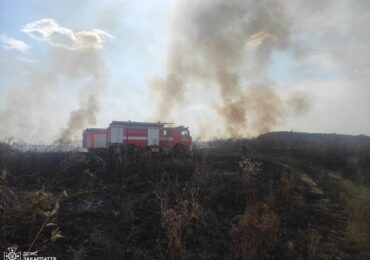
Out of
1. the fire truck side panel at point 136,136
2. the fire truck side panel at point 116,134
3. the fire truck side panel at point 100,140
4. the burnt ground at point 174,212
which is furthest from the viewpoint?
the fire truck side panel at point 100,140

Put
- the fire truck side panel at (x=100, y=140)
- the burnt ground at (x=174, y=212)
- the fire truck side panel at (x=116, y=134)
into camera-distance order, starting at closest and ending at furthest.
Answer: the burnt ground at (x=174, y=212)
the fire truck side panel at (x=116, y=134)
the fire truck side panel at (x=100, y=140)

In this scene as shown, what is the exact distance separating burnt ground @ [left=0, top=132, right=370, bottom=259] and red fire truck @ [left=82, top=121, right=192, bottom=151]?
11.2 meters

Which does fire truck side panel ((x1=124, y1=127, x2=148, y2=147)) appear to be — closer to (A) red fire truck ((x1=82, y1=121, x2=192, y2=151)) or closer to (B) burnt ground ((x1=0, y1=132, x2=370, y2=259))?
(A) red fire truck ((x1=82, y1=121, x2=192, y2=151))

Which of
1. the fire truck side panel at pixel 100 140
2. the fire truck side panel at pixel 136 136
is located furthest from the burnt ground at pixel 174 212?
the fire truck side panel at pixel 100 140

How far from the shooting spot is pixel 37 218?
7660mm

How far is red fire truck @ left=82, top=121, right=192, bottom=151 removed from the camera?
86.8 feet

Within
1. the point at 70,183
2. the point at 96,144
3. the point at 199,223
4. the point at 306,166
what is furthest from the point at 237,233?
the point at 96,144

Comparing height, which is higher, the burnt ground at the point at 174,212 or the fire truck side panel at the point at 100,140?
the fire truck side panel at the point at 100,140

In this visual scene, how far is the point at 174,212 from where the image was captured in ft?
24.6

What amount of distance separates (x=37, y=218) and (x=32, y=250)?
1.14 meters

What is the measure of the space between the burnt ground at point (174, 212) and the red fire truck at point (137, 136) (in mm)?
11209

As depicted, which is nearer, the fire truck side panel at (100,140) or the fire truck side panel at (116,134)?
the fire truck side panel at (116,134)

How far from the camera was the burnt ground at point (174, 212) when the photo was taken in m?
7.27

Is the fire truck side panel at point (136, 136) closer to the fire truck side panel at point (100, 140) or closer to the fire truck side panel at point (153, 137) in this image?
the fire truck side panel at point (153, 137)
